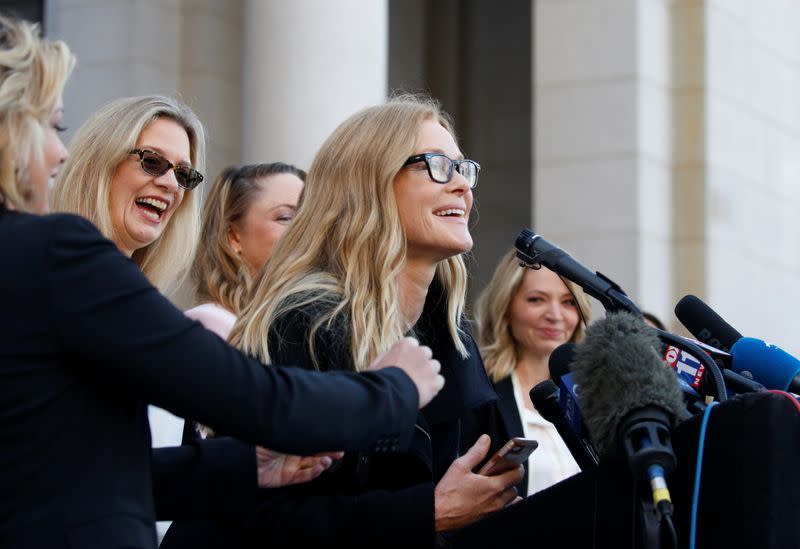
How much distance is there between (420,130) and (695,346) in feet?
3.92

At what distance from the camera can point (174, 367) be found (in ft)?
8.01

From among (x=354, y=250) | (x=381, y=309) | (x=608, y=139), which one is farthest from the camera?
(x=608, y=139)

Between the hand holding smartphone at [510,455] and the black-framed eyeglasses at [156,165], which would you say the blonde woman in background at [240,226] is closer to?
the black-framed eyeglasses at [156,165]

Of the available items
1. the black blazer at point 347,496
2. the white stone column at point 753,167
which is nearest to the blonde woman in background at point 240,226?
the black blazer at point 347,496

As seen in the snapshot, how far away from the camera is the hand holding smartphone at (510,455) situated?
3.46 metres

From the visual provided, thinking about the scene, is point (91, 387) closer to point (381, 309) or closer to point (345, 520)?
point (345, 520)

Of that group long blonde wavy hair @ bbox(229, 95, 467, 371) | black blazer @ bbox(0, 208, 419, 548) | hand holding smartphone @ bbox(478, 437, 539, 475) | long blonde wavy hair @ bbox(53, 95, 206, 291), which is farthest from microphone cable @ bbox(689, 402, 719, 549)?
long blonde wavy hair @ bbox(53, 95, 206, 291)

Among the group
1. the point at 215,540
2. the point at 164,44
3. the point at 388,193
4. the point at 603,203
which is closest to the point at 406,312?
the point at 388,193

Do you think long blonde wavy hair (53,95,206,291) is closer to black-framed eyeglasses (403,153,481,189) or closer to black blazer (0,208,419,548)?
black-framed eyeglasses (403,153,481,189)

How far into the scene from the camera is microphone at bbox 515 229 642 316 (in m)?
3.34

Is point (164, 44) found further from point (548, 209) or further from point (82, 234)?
point (82, 234)

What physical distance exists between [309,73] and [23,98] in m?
5.83

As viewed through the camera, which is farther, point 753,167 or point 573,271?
point 753,167

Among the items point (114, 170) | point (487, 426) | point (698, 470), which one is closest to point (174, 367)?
point (698, 470)
